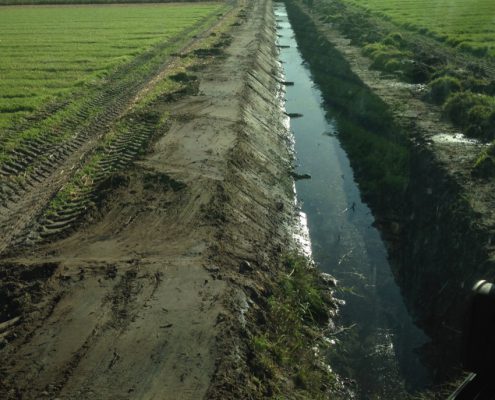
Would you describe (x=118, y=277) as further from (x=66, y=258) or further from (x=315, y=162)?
(x=315, y=162)

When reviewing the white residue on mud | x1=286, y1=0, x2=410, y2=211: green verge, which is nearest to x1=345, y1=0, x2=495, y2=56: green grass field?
x1=286, y1=0, x2=410, y2=211: green verge

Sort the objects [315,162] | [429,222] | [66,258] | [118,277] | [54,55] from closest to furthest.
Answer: [118,277] < [66,258] < [429,222] < [315,162] < [54,55]

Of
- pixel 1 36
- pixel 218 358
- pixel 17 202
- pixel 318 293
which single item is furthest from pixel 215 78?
pixel 1 36

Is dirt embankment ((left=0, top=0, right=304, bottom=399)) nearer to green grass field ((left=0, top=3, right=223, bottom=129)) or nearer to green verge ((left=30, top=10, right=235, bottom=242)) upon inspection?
green verge ((left=30, top=10, right=235, bottom=242))

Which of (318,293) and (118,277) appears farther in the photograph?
(318,293)

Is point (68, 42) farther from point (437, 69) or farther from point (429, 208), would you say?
point (429, 208)

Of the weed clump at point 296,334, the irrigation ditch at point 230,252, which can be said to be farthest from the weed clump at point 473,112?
the weed clump at point 296,334

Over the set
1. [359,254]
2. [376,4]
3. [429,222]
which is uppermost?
[376,4]
